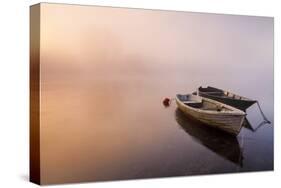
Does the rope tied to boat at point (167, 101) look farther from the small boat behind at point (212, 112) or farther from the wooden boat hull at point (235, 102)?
the wooden boat hull at point (235, 102)

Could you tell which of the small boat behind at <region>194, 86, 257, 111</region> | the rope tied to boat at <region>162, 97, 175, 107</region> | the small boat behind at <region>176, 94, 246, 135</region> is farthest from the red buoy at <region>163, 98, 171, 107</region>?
the small boat behind at <region>194, 86, 257, 111</region>

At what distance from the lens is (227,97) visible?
7188 mm

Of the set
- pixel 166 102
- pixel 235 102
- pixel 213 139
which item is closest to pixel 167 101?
pixel 166 102

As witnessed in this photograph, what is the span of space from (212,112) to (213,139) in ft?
1.03

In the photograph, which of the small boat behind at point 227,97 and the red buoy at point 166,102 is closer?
the red buoy at point 166,102

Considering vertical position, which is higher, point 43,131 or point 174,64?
point 174,64

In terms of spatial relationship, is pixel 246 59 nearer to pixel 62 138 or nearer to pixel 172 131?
pixel 172 131

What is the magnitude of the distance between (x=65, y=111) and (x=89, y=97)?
0.98ft

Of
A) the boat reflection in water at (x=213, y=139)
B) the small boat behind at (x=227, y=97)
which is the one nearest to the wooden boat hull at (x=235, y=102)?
the small boat behind at (x=227, y=97)

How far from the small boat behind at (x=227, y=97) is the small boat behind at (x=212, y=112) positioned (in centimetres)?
5

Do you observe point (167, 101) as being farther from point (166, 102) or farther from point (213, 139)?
point (213, 139)

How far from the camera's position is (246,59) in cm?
730

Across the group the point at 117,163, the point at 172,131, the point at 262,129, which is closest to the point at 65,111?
the point at 117,163

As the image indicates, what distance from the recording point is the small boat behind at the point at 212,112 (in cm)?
691
